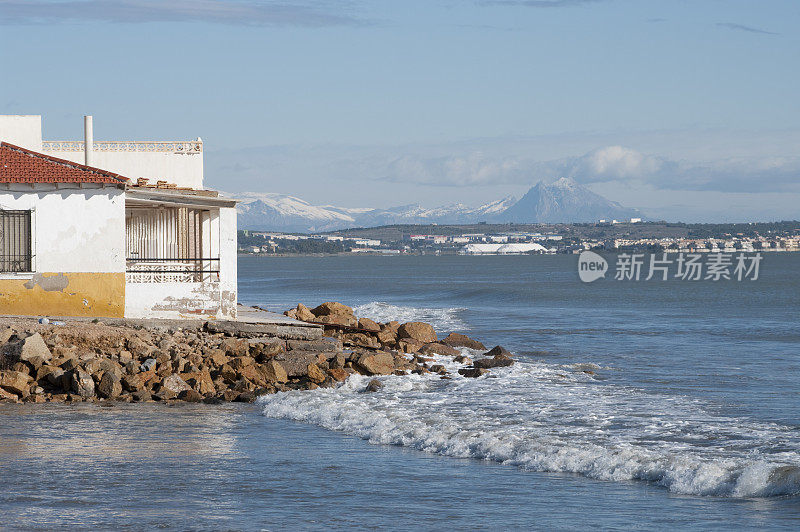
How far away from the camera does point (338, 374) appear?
19250mm

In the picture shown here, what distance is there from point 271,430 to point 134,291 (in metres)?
7.63

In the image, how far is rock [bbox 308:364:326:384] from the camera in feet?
62.1

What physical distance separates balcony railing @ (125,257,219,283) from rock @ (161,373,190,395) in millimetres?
4666

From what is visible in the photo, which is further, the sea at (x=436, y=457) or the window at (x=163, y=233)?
the window at (x=163, y=233)

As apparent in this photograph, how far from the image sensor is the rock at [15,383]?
1677 cm

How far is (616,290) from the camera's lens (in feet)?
253

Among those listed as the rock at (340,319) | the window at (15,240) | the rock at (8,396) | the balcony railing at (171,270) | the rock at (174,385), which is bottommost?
the rock at (8,396)

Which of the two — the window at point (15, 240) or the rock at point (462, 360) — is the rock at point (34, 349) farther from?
the rock at point (462, 360)

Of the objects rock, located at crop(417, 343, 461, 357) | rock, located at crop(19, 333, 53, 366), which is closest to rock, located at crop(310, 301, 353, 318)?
rock, located at crop(417, 343, 461, 357)

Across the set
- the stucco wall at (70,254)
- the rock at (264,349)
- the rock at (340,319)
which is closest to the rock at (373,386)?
the rock at (264,349)

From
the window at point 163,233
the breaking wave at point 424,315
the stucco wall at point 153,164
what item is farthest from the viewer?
the breaking wave at point 424,315

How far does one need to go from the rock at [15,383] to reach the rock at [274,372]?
4078mm

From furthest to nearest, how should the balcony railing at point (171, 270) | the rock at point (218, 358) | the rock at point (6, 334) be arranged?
the balcony railing at point (171, 270)
the rock at point (218, 358)
the rock at point (6, 334)

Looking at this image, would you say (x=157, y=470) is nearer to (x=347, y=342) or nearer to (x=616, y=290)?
(x=347, y=342)
